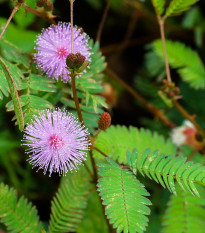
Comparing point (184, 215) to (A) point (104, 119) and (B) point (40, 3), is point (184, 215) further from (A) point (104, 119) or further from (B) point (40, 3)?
(B) point (40, 3)

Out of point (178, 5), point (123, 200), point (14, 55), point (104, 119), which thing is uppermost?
point (178, 5)

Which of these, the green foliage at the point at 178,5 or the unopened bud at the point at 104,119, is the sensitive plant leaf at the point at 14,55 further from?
the green foliage at the point at 178,5

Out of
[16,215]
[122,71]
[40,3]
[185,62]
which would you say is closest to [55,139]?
[16,215]

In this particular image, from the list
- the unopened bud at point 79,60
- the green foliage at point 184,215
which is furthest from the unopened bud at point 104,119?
the green foliage at point 184,215

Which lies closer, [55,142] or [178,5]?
[55,142]

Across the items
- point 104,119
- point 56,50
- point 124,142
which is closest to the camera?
point 104,119

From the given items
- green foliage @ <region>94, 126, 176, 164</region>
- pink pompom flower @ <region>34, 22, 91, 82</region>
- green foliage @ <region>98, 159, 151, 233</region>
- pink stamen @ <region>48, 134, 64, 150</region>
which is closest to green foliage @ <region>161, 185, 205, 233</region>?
green foliage @ <region>94, 126, 176, 164</region>
